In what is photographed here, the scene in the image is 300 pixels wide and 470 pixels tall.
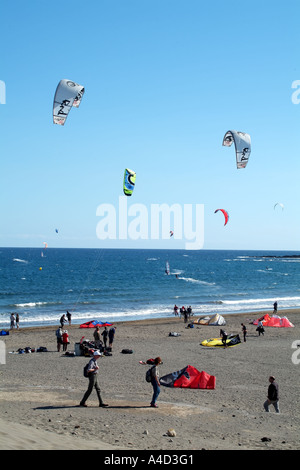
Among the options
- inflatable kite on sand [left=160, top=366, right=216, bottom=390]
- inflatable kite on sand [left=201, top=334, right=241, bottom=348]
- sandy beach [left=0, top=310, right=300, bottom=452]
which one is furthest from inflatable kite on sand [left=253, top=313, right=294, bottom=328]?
inflatable kite on sand [left=160, top=366, right=216, bottom=390]

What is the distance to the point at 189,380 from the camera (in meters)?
13.4

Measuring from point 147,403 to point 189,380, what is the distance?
267 cm

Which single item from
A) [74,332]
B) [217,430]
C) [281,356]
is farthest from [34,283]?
[217,430]

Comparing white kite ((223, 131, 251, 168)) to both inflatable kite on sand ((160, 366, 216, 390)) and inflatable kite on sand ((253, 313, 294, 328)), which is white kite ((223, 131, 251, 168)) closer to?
inflatable kite on sand ((253, 313, 294, 328))

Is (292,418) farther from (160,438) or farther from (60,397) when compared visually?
(60,397)

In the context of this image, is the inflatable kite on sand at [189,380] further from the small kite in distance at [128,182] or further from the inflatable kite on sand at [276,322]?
the inflatable kite on sand at [276,322]

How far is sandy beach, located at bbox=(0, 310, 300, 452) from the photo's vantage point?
7742 mm

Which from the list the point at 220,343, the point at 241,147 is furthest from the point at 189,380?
the point at 241,147

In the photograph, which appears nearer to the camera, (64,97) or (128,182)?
(64,97)

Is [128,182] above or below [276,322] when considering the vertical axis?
above

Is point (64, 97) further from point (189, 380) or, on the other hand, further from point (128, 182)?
point (189, 380)

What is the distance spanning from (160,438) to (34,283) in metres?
62.4

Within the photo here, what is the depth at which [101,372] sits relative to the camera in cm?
1540
